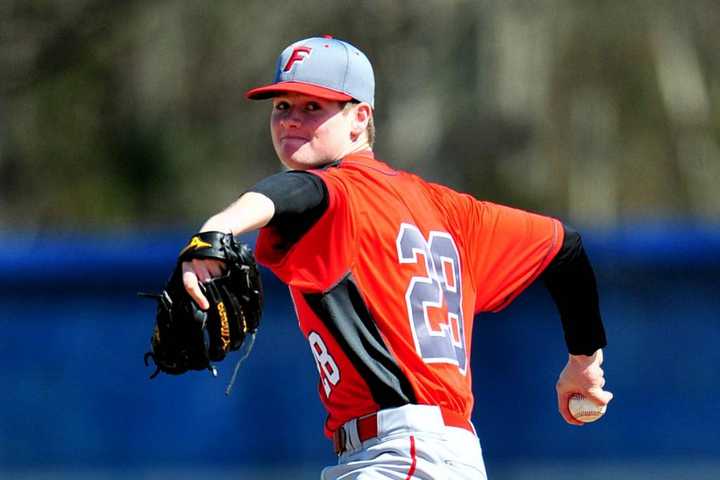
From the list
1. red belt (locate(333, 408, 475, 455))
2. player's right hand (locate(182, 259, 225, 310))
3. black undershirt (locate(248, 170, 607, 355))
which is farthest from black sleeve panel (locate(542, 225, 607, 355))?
player's right hand (locate(182, 259, 225, 310))

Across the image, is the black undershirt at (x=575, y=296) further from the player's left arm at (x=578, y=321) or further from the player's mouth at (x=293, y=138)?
the player's mouth at (x=293, y=138)

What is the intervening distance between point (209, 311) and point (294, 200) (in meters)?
0.33

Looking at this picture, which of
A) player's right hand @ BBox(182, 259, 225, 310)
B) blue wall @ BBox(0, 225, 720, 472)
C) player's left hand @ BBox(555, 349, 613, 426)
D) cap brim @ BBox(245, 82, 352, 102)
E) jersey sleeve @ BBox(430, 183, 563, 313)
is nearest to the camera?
player's right hand @ BBox(182, 259, 225, 310)

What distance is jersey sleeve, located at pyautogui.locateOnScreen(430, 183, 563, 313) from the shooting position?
3.80 m

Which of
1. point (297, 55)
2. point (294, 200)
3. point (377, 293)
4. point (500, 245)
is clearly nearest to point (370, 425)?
point (377, 293)

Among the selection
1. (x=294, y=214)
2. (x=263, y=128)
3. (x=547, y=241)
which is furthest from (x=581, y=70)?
(x=294, y=214)

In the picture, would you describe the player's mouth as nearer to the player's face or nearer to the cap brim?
the player's face

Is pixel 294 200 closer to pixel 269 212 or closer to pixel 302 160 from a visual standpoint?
pixel 269 212

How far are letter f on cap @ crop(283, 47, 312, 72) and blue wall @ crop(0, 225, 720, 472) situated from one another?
4.10 metres

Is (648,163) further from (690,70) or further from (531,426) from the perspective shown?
(531,426)

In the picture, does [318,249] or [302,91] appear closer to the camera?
[318,249]

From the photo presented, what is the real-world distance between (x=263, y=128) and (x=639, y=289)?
269 inches

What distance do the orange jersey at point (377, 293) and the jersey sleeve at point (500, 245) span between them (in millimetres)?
163

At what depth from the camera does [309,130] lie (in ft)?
11.8
